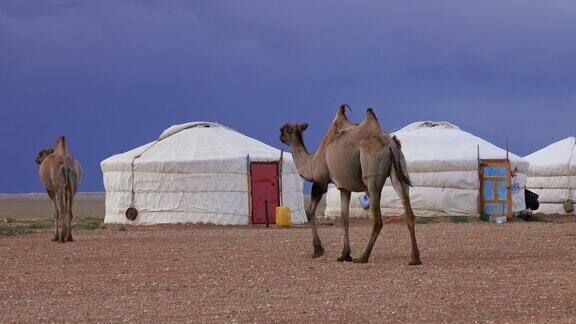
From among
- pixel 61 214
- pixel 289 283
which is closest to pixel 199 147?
pixel 61 214

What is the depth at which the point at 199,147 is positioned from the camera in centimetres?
2883

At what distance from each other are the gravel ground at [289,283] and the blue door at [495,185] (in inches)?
463

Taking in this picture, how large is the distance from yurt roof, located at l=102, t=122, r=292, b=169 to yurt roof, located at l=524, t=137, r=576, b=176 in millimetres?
9562

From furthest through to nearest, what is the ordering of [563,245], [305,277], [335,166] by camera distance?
[563,245]
[335,166]
[305,277]

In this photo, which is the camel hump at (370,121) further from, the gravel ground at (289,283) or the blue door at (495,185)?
the blue door at (495,185)

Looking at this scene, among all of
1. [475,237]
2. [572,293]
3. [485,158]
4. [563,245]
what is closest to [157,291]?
[572,293]

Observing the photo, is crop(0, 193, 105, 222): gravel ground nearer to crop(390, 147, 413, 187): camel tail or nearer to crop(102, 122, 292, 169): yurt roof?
crop(102, 122, 292, 169): yurt roof

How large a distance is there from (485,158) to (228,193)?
7276 millimetres

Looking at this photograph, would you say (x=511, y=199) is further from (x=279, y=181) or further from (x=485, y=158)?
(x=279, y=181)

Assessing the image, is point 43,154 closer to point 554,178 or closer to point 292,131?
point 292,131

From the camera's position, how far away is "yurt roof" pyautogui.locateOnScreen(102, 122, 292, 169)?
28.1 metres

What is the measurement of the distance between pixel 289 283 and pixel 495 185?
1964 centimetres

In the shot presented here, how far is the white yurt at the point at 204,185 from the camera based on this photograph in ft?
90.2

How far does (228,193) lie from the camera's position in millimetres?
27516
